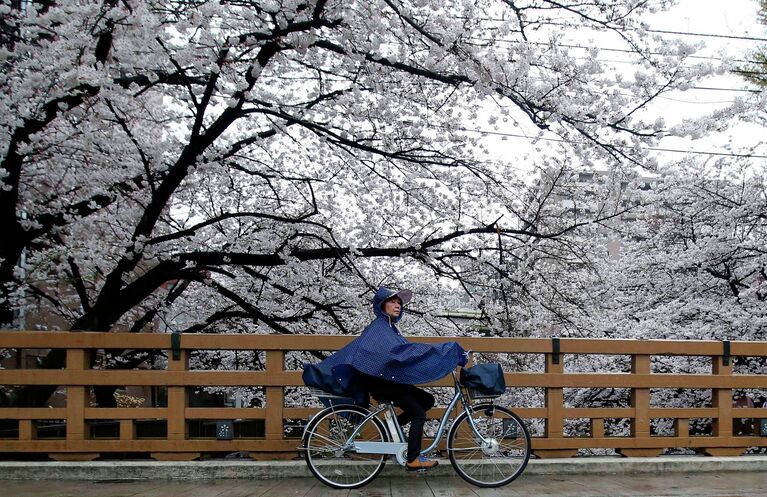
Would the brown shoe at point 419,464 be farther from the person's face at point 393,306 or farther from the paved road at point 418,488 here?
the person's face at point 393,306

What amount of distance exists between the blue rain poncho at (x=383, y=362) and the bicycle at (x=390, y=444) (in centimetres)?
18

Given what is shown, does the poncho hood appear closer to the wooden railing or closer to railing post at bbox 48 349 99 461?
the wooden railing

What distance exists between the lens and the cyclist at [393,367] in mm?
5293

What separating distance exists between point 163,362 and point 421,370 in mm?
9111

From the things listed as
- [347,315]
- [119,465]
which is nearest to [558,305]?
[347,315]

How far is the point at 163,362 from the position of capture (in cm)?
1312

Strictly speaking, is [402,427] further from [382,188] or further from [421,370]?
[382,188]

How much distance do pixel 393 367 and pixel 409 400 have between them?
365 mm

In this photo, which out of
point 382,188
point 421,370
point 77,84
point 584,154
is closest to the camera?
point 421,370

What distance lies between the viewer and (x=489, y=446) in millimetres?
5453

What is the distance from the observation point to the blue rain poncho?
529 centimetres

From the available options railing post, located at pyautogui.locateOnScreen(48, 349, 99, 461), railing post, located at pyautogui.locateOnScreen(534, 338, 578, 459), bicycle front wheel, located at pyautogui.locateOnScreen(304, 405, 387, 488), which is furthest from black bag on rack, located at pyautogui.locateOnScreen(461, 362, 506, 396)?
railing post, located at pyautogui.locateOnScreen(48, 349, 99, 461)

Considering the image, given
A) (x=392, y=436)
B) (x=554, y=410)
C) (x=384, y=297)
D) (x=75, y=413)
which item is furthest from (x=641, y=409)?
(x=75, y=413)

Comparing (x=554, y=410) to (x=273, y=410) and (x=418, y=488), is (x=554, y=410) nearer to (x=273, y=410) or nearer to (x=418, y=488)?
(x=418, y=488)
